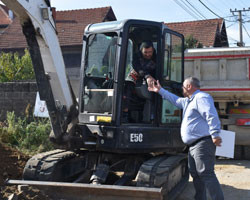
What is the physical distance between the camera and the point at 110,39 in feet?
16.3

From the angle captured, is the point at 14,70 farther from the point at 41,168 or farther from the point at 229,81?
the point at 41,168

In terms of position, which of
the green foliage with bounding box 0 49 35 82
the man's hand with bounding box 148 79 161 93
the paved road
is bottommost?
the paved road

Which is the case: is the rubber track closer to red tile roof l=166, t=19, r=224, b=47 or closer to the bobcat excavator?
the bobcat excavator

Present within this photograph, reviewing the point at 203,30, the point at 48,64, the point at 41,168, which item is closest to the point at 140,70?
the point at 48,64

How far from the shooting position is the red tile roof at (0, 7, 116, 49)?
2419 centimetres

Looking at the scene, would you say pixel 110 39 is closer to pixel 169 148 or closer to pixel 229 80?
pixel 169 148

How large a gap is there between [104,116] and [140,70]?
867 mm

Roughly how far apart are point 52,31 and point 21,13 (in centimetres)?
52

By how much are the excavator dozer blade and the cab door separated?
1298 millimetres

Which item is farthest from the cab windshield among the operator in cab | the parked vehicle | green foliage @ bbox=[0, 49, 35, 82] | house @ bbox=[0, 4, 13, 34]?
house @ bbox=[0, 4, 13, 34]

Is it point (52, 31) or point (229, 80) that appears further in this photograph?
point (229, 80)

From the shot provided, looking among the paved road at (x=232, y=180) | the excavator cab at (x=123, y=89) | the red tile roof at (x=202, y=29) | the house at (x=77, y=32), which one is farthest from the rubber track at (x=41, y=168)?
the red tile roof at (x=202, y=29)

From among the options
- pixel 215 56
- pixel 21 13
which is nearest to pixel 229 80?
pixel 215 56

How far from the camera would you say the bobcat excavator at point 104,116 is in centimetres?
434
